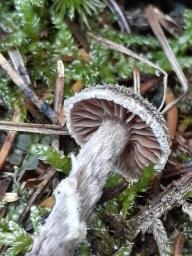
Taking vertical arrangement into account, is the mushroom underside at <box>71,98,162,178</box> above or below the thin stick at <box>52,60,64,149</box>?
below

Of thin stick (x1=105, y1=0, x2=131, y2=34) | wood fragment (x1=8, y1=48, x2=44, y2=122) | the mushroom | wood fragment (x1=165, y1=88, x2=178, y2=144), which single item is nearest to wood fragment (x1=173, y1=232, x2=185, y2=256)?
the mushroom

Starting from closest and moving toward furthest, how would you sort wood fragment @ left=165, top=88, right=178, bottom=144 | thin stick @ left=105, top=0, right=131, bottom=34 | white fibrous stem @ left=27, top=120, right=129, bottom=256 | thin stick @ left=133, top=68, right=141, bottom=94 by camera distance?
white fibrous stem @ left=27, top=120, right=129, bottom=256
wood fragment @ left=165, top=88, right=178, bottom=144
thin stick @ left=133, top=68, right=141, bottom=94
thin stick @ left=105, top=0, right=131, bottom=34

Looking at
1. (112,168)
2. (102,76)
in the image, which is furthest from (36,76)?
(112,168)

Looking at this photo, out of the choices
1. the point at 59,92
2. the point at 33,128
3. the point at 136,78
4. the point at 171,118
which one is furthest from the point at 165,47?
the point at 33,128

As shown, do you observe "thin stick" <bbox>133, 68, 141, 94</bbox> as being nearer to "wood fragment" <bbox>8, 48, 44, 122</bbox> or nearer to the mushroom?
the mushroom

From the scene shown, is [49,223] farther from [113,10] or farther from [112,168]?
[113,10]

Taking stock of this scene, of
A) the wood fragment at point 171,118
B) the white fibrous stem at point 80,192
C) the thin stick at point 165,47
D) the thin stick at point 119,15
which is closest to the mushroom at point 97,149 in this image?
the white fibrous stem at point 80,192
